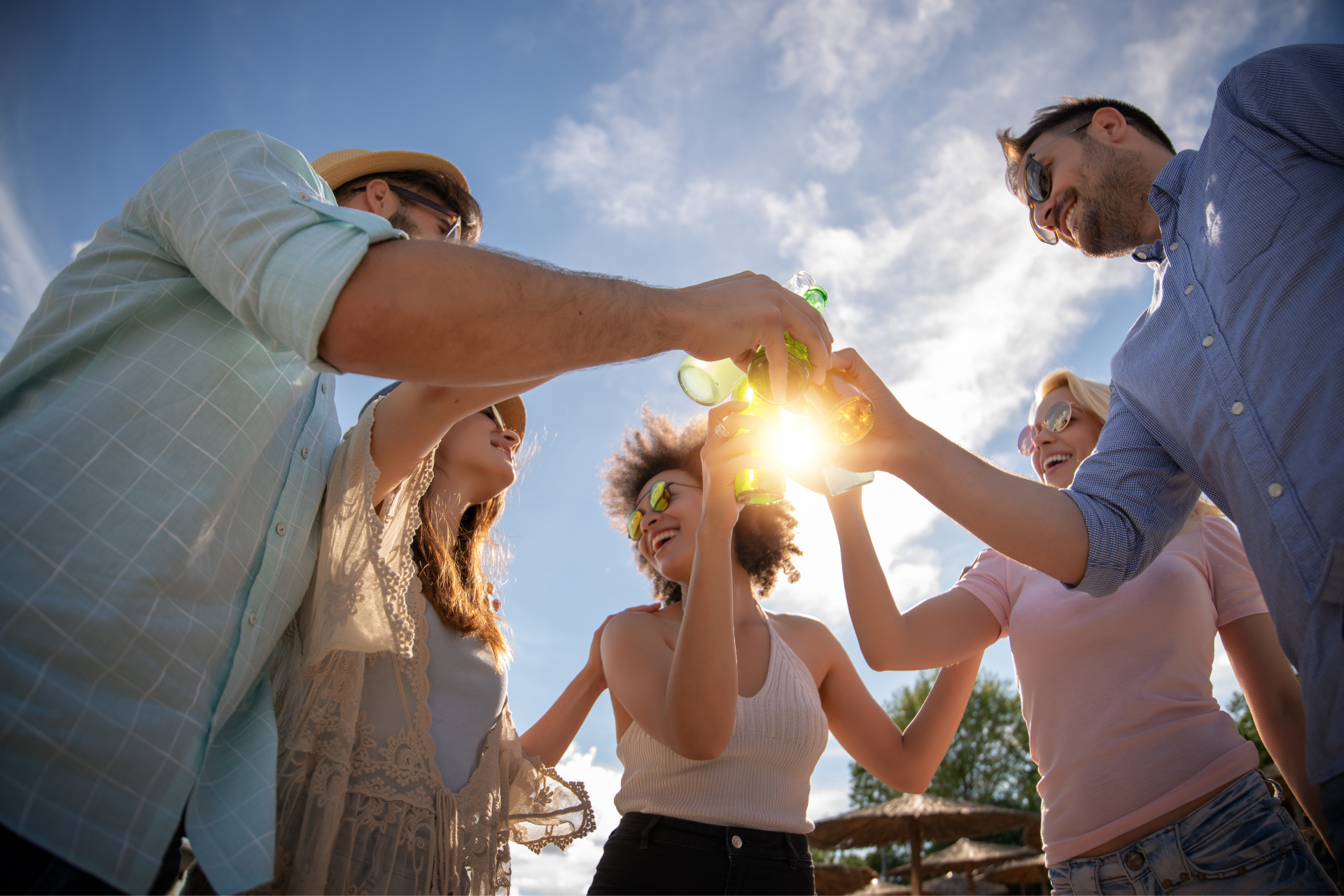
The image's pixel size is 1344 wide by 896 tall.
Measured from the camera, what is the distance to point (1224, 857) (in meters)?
2.01

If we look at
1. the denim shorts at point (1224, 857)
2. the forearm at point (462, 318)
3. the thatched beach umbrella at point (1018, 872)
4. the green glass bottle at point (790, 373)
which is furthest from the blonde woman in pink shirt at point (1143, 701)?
the thatched beach umbrella at point (1018, 872)

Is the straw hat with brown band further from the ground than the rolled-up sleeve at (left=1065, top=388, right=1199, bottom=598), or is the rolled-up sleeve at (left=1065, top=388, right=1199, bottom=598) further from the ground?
the straw hat with brown band

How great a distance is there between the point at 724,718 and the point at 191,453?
1650 mm

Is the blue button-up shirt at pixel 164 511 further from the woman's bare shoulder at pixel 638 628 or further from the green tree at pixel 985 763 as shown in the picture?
the green tree at pixel 985 763

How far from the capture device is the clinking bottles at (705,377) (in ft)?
8.72

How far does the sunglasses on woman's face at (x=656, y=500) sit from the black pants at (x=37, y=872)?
2.33 meters

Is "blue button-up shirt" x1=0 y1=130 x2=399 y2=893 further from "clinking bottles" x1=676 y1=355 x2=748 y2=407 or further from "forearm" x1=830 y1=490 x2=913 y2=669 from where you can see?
"forearm" x1=830 y1=490 x2=913 y2=669

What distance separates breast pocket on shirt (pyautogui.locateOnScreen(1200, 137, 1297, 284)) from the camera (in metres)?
1.83

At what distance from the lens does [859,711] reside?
302 cm

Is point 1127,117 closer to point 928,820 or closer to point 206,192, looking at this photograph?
point 206,192

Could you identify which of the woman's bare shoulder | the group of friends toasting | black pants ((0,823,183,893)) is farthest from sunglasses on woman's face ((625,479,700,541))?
black pants ((0,823,183,893))

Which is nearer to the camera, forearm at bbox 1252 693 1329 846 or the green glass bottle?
the green glass bottle

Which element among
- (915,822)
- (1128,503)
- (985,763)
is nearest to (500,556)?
(1128,503)

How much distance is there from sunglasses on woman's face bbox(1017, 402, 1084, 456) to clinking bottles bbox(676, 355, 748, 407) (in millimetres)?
1630
